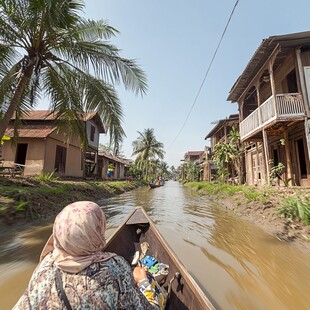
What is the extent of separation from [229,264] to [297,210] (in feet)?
9.14

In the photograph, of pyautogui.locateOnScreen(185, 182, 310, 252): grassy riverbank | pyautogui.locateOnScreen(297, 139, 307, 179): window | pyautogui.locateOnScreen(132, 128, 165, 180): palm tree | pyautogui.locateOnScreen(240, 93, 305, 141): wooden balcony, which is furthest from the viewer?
pyautogui.locateOnScreen(132, 128, 165, 180): palm tree

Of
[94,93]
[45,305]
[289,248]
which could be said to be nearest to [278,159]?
[289,248]

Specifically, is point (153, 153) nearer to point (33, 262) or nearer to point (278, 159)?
point (278, 159)

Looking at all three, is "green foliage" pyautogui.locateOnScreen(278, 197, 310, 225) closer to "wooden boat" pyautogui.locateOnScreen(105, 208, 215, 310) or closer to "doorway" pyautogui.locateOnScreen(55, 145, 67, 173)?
"wooden boat" pyautogui.locateOnScreen(105, 208, 215, 310)

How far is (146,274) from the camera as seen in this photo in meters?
2.02

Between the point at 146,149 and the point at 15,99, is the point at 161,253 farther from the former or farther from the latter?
the point at 146,149

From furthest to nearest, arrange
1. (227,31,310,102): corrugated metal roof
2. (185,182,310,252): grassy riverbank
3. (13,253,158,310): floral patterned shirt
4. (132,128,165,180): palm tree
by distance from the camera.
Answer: (132,128,165,180): palm tree, (227,31,310,102): corrugated metal roof, (185,182,310,252): grassy riverbank, (13,253,158,310): floral patterned shirt

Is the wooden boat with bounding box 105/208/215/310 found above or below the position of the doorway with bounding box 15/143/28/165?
below

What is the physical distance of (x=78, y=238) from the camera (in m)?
1.23

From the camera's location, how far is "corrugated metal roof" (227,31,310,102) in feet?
27.2

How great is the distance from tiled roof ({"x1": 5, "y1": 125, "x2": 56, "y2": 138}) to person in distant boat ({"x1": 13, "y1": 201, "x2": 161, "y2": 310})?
42.4 feet

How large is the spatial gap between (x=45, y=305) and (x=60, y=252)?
0.27m

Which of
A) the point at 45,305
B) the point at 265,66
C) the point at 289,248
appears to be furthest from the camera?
the point at 265,66

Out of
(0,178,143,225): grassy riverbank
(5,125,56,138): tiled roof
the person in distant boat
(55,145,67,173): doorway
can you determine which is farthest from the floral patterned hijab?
(55,145,67,173): doorway
